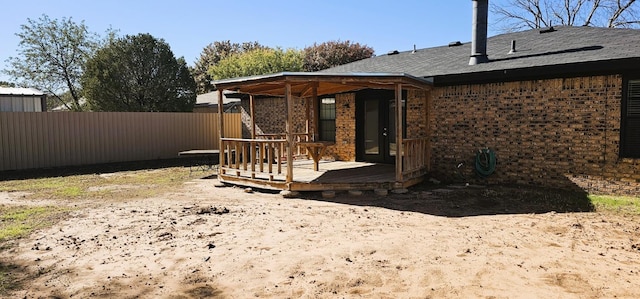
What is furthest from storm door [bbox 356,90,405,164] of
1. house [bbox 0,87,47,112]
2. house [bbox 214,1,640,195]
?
house [bbox 0,87,47,112]

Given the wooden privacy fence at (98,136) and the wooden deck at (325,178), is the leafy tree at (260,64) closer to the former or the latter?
the wooden privacy fence at (98,136)

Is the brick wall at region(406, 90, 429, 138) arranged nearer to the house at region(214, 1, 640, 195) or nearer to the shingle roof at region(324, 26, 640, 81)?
the house at region(214, 1, 640, 195)

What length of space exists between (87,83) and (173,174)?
987 centimetres

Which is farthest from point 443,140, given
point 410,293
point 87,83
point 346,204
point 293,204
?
point 87,83

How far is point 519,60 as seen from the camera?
28.4 feet

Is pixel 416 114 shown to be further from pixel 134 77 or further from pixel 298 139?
pixel 134 77

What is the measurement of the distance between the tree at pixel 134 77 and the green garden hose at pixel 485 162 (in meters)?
14.9

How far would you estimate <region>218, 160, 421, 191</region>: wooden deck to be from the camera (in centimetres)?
799

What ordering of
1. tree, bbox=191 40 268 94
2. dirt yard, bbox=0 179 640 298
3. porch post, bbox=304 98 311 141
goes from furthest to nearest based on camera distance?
tree, bbox=191 40 268 94 < porch post, bbox=304 98 311 141 < dirt yard, bbox=0 179 640 298

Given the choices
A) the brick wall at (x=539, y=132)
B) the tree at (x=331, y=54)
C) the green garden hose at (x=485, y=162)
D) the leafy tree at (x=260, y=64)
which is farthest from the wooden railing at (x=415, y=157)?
the tree at (x=331, y=54)

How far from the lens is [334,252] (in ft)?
15.0

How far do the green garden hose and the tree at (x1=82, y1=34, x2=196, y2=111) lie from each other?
14.9 metres

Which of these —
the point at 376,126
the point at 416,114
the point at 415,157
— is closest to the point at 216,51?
the point at 376,126

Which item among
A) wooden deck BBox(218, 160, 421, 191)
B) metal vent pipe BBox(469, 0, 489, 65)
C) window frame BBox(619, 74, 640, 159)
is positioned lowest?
wooden deck BBox(218, 160, 421, 191)
